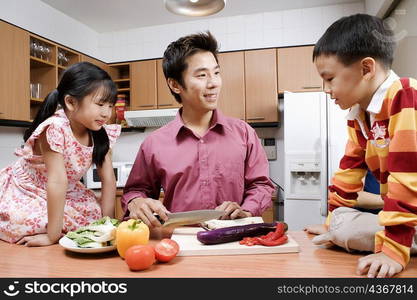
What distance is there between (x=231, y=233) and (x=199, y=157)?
483mm

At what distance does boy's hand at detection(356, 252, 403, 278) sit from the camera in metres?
0.65

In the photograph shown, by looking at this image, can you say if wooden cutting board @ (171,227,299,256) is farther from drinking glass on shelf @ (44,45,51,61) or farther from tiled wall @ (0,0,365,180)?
drinking glass on shelf @ (44,45,51,61)

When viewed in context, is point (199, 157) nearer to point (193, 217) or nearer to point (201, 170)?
point (201, 170)

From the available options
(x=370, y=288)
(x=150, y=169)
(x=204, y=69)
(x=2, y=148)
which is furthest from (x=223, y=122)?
(x=2, y=148)

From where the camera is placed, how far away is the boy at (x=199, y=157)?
4.22ft

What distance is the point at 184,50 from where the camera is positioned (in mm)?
1311

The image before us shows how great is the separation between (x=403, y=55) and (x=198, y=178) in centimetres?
194

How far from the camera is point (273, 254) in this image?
82 centimetres

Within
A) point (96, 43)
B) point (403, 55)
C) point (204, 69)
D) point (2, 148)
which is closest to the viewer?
point (204, 69)

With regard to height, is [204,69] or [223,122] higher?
[204,69]

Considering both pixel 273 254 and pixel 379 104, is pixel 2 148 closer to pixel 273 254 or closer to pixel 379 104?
pixel 273 254

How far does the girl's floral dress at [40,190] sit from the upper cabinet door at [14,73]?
162 cm

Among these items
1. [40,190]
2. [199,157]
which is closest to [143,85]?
[199,157]

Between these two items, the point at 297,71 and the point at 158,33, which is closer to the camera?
the point at 297,71
